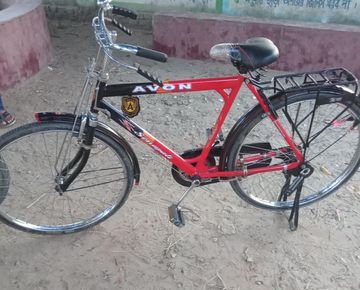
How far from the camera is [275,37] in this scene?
14.7 feet

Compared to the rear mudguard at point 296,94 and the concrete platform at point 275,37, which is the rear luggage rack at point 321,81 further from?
the concrete platform at point 275,37

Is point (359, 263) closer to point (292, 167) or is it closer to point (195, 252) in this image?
point (292, 167)

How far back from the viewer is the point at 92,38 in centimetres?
522

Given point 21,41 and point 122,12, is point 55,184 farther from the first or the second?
point 21,41

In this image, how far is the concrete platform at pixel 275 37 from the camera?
4.35 m

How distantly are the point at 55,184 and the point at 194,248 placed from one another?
941 mm

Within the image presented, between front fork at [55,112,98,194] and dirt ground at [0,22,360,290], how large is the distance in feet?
1.46

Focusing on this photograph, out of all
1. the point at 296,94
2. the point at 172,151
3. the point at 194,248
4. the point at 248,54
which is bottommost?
the point at 194,248

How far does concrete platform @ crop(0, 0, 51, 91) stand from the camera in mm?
3908

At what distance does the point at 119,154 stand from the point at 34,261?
0.84 m

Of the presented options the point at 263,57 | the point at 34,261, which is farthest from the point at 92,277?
the point at 263,57

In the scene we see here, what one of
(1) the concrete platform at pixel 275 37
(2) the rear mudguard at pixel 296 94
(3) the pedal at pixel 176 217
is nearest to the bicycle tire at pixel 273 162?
(2) the rear mudguard at pixel 296 94

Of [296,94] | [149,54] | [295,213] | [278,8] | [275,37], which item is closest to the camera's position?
[149,54]

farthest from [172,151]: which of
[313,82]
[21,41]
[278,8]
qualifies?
[278,8]
